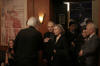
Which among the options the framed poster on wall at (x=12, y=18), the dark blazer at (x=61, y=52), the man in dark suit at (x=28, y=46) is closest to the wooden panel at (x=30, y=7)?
the framed poster on wall at (x=12, y=18)

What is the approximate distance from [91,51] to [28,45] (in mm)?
1220

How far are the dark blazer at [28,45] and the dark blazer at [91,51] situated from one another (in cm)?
92

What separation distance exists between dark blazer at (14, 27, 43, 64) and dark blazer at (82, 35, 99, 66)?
92cm

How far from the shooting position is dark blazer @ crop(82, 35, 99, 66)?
442 centimetres

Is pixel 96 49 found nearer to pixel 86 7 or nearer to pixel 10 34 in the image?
pixel 10 34

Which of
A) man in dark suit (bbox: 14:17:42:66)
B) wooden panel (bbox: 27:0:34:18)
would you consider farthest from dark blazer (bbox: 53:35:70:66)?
wooden panel (bbox: 27:0:34:18)

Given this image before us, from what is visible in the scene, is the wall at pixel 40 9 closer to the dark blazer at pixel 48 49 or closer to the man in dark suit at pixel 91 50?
the dark blazer at pixel 48 49

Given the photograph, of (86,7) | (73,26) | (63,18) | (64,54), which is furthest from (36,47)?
(86,7)

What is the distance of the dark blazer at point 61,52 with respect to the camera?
509 cm

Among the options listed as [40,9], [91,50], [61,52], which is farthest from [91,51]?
[40,9]

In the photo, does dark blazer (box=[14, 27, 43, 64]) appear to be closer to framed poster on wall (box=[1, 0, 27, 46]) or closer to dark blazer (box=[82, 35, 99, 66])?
dark blazer (box=[82, 35, 99, 66])

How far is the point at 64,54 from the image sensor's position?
17.0ft

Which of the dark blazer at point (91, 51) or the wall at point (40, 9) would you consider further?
the wall at point (40, 9)

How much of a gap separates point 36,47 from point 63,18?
13.6 ft
